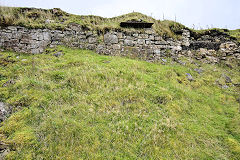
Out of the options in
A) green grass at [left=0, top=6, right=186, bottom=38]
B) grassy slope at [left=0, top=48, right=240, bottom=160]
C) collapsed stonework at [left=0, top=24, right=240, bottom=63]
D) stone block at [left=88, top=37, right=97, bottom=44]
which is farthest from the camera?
stone block at [left=88, top=37, right=97, bottom=44]

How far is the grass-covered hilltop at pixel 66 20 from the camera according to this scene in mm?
9238

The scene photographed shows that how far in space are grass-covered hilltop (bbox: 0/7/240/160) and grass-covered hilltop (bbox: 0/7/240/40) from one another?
14 cm

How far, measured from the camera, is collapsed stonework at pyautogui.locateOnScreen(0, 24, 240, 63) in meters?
8.97

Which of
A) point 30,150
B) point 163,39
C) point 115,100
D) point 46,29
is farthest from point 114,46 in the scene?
point 30,150

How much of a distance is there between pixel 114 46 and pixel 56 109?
284 inches

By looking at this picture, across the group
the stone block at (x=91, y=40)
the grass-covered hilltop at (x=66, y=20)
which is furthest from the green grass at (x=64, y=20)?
the stone block at (x=91, y=40)

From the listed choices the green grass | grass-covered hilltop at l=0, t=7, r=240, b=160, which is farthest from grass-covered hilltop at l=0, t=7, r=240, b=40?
grass-covered hilltop at l=0, t=7, r=240, b=160

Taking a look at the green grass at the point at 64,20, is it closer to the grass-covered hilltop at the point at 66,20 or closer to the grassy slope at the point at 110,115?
the grass-covered hilltop at the point at 66,20

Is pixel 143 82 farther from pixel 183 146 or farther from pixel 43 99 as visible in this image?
pixel 43 99

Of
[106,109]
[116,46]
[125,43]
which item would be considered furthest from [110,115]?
[125,43]

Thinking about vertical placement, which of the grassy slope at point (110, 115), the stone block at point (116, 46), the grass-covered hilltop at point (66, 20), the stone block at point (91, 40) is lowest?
the grassy slope at point (110, 115)

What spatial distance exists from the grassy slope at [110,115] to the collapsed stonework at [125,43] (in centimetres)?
175

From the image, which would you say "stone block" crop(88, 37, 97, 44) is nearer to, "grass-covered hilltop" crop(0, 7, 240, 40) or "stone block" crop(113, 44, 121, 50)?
"grass-covered hilltop" crop(0, 7, 240, 40)

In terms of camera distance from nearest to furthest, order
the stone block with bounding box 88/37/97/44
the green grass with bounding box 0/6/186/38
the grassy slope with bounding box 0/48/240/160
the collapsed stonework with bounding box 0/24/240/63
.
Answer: the grassy slope with bounding box 0/48/240/160, the collapsed stonework with bounding box 0/24/240/63, the green grass with bounding box 0/6/186/38, the stone block with bounding box 88/37/97/44
